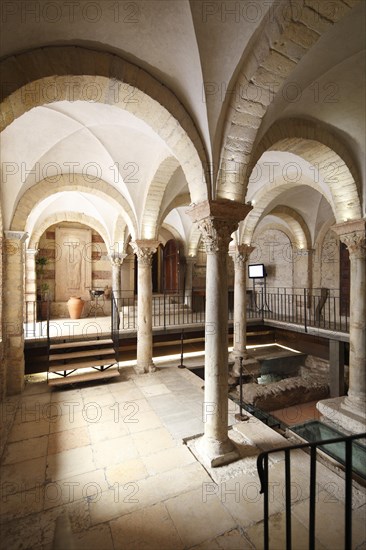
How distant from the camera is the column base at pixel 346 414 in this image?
433 cm

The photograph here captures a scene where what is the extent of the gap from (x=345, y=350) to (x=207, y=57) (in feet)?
26.0

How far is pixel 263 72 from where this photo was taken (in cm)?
268

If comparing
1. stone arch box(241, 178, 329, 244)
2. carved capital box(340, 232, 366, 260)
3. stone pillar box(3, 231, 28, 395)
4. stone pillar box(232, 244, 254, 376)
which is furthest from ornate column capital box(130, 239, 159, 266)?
carved capital box(340, 232, 366, 260)

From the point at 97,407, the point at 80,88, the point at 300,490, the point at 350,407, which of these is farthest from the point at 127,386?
the point at 80,88

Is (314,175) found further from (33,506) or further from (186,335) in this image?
(33,506)

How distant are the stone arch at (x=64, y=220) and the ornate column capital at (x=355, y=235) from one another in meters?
7.63

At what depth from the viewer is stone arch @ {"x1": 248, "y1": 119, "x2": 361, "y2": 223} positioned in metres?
3.88

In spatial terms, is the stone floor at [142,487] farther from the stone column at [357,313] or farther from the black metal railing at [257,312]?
the black metal railing at [257,312]

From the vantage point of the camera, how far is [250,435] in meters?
3.55

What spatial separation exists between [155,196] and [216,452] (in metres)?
4.64

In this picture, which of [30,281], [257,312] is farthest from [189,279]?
[30,281]

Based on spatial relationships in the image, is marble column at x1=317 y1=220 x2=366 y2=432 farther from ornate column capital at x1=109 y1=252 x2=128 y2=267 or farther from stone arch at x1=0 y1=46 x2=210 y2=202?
ornate column capital at x1=109 y1=252 x2=128 y2=267

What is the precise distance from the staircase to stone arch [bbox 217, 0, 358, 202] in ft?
14.4

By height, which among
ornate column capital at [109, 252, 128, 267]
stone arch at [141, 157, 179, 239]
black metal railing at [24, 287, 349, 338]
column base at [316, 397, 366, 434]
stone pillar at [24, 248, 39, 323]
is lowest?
column base at [316, 397, 366, 434]
